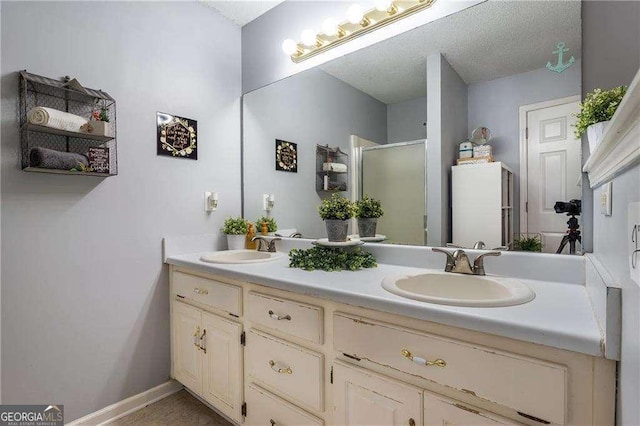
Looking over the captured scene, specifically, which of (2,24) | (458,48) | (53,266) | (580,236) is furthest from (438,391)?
(2,24)

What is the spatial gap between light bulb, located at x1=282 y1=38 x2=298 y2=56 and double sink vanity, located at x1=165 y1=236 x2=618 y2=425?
1.28m

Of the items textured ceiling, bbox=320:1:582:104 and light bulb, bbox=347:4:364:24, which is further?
light bulb, bbox=347:4:364:24

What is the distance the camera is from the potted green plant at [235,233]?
205 cm

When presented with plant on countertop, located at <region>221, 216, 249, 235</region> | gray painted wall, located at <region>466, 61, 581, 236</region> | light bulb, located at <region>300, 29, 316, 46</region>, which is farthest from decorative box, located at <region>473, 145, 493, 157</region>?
plant on countertop, located at <region>221, 216, 249, 235</region>

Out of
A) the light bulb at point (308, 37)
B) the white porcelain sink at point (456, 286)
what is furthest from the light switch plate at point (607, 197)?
the light bulb at point (308, 37)

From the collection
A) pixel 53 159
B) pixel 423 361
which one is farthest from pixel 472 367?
pixel 53 159

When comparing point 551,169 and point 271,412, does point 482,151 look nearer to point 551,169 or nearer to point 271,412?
point 551,169

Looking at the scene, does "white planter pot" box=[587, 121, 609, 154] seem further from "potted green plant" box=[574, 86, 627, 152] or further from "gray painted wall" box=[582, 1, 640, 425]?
"gray painted wall" box=[582, 1, 640, 425]

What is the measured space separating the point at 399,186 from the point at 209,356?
1.27 meters

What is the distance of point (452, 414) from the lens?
0.81m

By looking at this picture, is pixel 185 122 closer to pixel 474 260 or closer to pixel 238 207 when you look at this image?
pixel 238 207

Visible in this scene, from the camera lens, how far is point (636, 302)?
46 cm

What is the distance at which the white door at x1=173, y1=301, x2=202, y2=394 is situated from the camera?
5.40ft

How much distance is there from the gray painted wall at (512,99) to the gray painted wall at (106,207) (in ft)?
5.20
